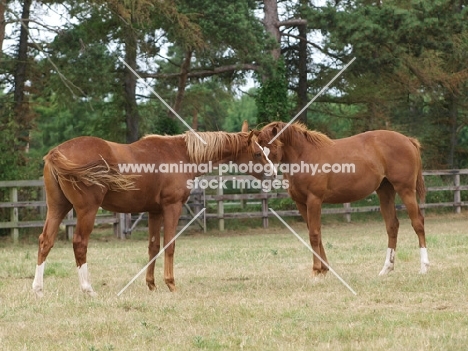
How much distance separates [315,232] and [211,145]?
172 centimetres

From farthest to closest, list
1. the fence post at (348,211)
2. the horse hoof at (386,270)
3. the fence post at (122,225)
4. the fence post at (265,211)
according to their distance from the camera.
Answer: the fence post at (348,211) < the fence post at (265,211) < the fence post at (122,225) < the horse hoof at (386,270)

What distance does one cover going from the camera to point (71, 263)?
11617 mm

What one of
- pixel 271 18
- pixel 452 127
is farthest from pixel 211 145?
pixel 452 127

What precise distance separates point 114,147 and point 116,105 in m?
14.0

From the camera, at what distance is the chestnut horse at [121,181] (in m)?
7.90

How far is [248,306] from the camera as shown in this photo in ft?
22.7

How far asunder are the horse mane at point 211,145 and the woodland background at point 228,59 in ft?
28.2

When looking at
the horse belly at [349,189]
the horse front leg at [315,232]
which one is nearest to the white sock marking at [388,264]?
the horse front leg at [315,232]

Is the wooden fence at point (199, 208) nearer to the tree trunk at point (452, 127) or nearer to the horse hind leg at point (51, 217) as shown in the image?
the tree trunk at point (452, 127)

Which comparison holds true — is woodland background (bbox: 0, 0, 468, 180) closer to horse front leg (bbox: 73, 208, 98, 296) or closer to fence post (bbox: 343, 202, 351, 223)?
fence post (bbox: 343, 202, 351, 223)

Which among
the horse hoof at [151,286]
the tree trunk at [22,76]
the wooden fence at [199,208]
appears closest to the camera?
the horse hoof at [151,286]

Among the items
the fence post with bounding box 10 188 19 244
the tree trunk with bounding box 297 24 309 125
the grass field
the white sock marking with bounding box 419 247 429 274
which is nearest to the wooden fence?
the fence post with bounding box 10 188 19 244

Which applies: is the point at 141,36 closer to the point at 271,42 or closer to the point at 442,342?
the point at 271,42

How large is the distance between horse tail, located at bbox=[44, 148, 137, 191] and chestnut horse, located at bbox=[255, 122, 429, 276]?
6.53ft
